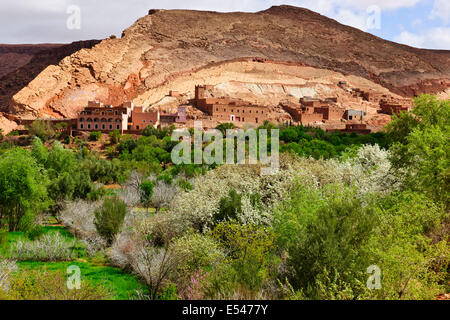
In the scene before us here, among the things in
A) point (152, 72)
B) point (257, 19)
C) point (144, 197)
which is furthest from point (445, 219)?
point (257, 19)

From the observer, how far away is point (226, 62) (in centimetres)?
7756

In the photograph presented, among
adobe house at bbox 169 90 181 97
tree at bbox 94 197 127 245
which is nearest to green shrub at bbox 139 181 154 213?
tree at bbox 94 197 127 245

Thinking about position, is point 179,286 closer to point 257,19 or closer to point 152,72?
point 152,72

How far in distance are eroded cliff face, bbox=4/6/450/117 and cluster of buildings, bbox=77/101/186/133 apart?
421 inches

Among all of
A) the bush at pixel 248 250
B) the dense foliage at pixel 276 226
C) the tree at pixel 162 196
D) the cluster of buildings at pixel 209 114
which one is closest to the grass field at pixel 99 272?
the dense foliage at pixel 276 226

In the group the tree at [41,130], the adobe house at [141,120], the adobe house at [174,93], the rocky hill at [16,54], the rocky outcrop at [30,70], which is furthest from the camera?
the rocky hill at [16,54]

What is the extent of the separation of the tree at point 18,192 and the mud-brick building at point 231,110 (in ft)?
113

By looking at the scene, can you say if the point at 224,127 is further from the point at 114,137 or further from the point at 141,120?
the point at 114,137

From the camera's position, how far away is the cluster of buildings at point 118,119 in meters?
49.5

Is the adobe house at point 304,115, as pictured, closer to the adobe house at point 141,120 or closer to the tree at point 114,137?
the adobe house at point 141,120

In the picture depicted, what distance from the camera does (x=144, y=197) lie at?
23.4 metres

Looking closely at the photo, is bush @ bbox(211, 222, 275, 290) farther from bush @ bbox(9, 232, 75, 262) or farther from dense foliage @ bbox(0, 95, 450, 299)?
bush @ bbox(9, 232, 75, 262)

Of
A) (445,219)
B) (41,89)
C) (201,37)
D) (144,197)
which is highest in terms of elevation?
(201,37)
